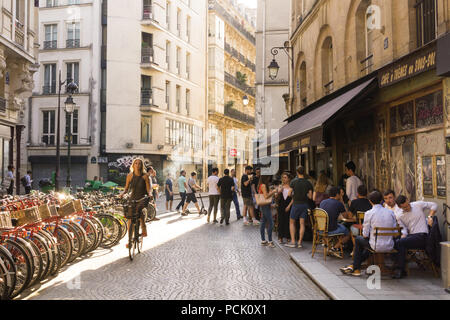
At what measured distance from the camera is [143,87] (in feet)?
123

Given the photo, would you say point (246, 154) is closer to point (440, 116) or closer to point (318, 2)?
point (318, 2)

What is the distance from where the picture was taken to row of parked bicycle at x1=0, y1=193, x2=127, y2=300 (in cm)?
625

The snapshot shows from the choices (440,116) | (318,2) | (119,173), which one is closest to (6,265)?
(440,116)

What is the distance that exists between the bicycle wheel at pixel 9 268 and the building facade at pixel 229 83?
37.8 m

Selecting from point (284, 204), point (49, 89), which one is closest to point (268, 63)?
point (49, 89)

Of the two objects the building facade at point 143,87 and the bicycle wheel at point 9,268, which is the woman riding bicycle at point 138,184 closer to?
the bicycle wheel at point 9,268

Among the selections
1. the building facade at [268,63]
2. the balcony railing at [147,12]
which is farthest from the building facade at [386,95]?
the balcony railing at [147,12]

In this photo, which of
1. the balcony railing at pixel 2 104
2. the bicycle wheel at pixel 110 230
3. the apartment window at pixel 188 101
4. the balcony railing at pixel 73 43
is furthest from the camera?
the apartment window at pixel 188 101

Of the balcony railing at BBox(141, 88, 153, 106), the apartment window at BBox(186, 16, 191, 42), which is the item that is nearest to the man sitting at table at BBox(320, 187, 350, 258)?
the balcony railing at BBox(141, 88, 153, 106)

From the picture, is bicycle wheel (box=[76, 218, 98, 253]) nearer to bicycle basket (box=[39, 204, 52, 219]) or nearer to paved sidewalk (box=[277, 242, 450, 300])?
bicycle basket (box=[39, 204, 52, 219])

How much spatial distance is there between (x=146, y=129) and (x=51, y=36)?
1056cm

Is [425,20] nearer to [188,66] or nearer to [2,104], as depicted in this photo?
[2,104]

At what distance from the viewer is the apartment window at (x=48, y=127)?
3606 centimetres

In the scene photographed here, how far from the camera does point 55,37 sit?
3712 centimetres
